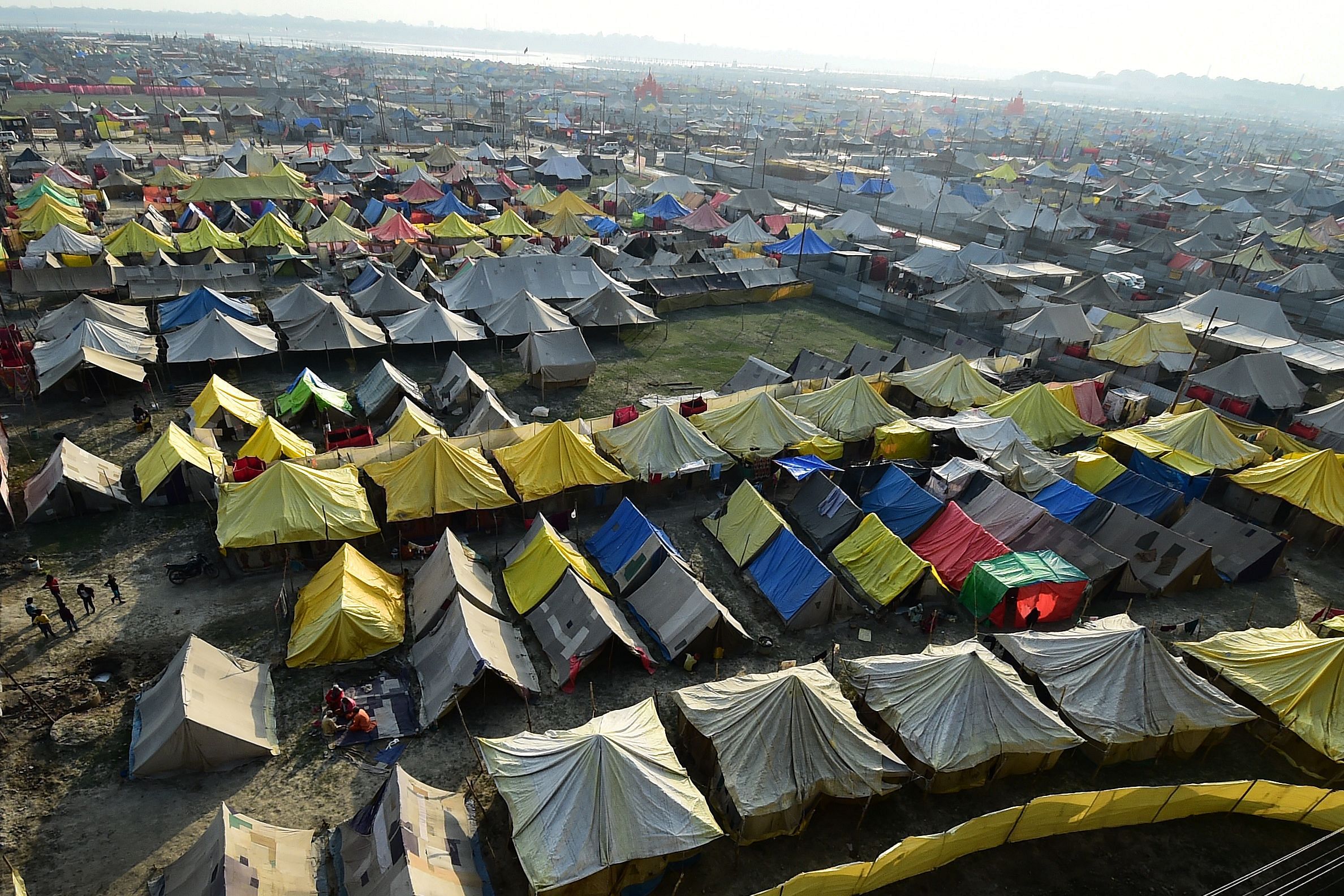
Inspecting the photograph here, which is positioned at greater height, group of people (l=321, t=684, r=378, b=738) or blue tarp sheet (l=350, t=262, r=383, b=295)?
blue tarp sheet (l=350, t=262, r=383, b=295)

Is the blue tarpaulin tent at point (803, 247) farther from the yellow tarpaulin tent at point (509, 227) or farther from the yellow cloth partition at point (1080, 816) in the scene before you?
the yellow cloth partition at point (1080, 816)

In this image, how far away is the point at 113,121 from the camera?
270 ft

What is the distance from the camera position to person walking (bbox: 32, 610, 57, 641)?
16.5 meters

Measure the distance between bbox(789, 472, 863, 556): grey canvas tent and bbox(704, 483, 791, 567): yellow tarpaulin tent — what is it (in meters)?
1.49

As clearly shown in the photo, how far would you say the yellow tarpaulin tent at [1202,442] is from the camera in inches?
976

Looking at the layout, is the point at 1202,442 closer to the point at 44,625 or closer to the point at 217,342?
the point at 44,625

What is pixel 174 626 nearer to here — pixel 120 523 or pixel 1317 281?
pixel 120 523

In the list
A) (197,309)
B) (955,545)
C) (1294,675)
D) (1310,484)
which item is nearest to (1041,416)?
(1310,484)

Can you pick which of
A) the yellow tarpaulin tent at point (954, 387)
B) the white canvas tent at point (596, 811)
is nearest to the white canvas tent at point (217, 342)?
the white canvas tent at point (596, 811)

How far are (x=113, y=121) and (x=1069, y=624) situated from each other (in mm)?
104627

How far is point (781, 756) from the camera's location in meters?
13.4

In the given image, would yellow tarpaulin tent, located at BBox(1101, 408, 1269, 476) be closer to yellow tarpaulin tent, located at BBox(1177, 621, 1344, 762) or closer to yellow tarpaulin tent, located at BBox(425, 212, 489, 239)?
yellow tarpaulin tent, located at BBox(1177, 621, 1344, 762)

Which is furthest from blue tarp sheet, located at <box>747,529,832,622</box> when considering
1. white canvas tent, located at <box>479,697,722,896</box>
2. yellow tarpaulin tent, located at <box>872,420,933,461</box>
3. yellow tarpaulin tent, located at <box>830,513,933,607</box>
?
yellow tarpaulin tent, located at <box>872,420,933,461</box>

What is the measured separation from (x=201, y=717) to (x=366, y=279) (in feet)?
90.0
